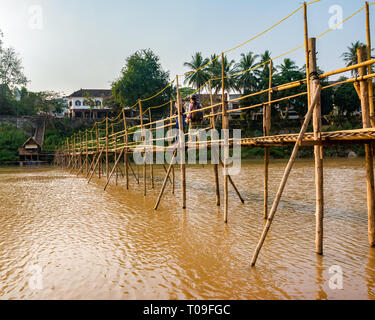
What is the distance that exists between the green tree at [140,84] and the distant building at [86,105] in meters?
9.97

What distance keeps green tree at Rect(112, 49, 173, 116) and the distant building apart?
9.97 meters

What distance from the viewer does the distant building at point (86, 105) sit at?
47.0m

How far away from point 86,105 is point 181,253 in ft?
154

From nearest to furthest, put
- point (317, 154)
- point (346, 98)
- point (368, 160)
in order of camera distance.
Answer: point (317, 154) → point (368, 160) → point (346, 98)

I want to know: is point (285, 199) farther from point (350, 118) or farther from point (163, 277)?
point (350, 118)

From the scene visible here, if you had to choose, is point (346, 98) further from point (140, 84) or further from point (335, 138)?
point (335, 138)

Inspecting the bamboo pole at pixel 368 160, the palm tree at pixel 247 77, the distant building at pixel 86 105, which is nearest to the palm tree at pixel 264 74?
the palm tree at pixel 247 77

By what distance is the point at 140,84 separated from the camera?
3622 centimetres

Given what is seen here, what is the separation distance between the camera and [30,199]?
33.9ft

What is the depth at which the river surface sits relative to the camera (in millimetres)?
3674
